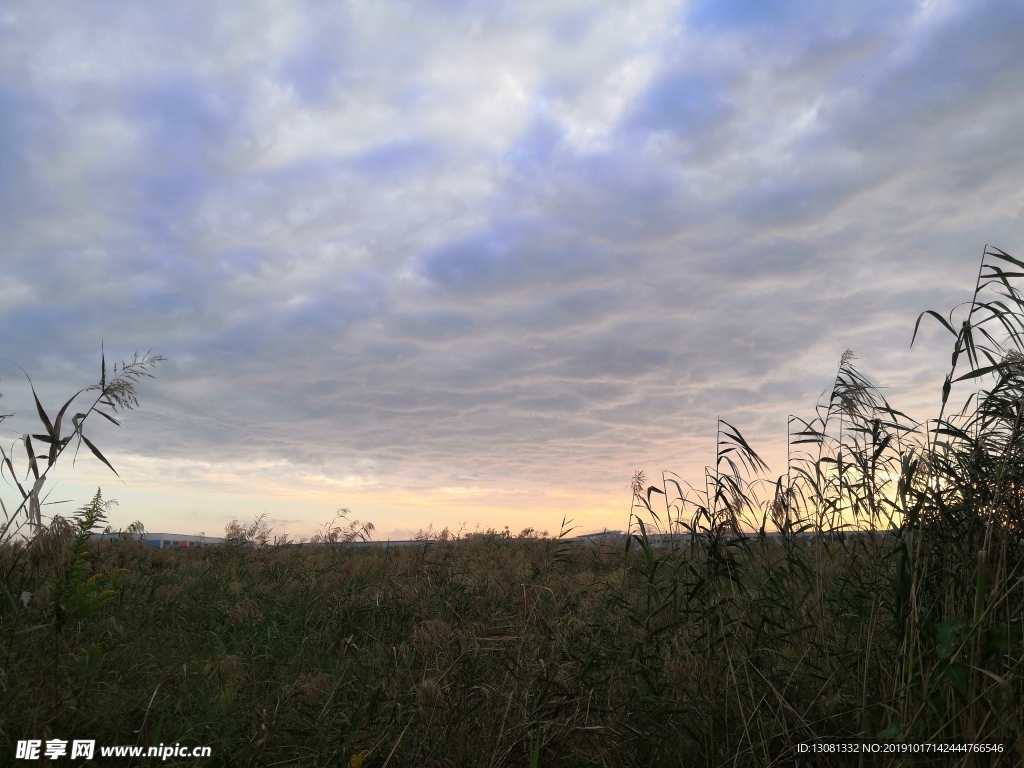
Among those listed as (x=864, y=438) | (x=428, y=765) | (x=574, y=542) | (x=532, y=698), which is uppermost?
(x=864, y=438)


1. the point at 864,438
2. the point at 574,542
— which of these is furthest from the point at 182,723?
the point at 574,542

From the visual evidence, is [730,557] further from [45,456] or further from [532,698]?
[45,456]

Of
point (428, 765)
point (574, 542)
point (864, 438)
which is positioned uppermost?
point (864, 438)

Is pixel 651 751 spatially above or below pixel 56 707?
below

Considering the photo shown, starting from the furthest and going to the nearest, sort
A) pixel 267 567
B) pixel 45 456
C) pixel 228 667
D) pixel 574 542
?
1. pixel 574 542
2. pixel 267 567
3. pixel 228 667
4. pixel 45 456

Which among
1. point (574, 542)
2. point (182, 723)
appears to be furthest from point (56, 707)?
point (574, 542)

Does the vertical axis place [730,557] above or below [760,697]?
above

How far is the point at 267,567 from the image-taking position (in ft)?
30.6

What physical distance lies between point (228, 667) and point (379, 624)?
1.81m

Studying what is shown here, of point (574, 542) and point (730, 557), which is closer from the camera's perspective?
point (730, 557)

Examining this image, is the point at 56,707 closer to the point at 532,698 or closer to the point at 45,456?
the point at 45,456

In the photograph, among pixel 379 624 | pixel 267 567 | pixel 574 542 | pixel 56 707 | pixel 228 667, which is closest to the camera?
pixel 56 707

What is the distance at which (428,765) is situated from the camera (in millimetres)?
3600

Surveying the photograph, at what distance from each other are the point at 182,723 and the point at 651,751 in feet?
9.34
